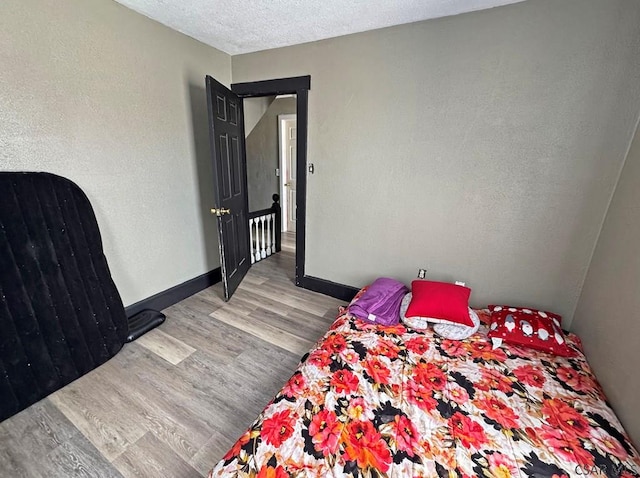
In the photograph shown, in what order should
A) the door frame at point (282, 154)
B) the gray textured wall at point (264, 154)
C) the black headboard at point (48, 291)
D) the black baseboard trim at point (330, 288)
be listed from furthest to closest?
the door frame at point (282, 154)
the gray textured wall at point (264, 154)
the black baseboard trim at point (330, 288)
the black headboard at point (48, 291)

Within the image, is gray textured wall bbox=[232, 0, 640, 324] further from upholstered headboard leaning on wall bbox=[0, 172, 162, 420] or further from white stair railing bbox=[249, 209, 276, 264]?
upholstered headboard leaning on wall bbox=[0, 172, 162, 420]

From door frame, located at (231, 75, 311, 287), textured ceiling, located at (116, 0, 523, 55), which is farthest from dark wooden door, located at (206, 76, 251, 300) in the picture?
textured ceiling, located at (116, 0, 523, 55)

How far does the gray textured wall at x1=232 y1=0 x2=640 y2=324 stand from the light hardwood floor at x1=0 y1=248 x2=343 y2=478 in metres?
1.18

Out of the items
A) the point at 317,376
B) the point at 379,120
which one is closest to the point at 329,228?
the point at 379,120

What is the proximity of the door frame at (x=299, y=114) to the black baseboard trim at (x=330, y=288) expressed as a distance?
0.23ft

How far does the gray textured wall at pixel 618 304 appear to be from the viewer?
4.06ft

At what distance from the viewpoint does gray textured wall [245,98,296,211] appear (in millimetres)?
4402

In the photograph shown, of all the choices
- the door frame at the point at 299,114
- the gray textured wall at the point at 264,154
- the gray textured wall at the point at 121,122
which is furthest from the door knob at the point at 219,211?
the gray textured wall at the point at 264,154

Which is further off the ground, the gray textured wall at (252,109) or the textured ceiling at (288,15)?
the textured ceiling at (288,15)

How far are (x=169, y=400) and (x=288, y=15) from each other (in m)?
2.78

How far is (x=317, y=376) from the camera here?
1375 millimetres

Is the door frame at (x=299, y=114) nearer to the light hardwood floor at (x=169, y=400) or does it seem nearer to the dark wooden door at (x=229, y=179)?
the dark wooden door at (x=229, y=179)

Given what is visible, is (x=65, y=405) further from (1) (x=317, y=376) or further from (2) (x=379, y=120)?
(2) (x=379, y=120)

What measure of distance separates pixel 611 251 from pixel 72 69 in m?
3.63
